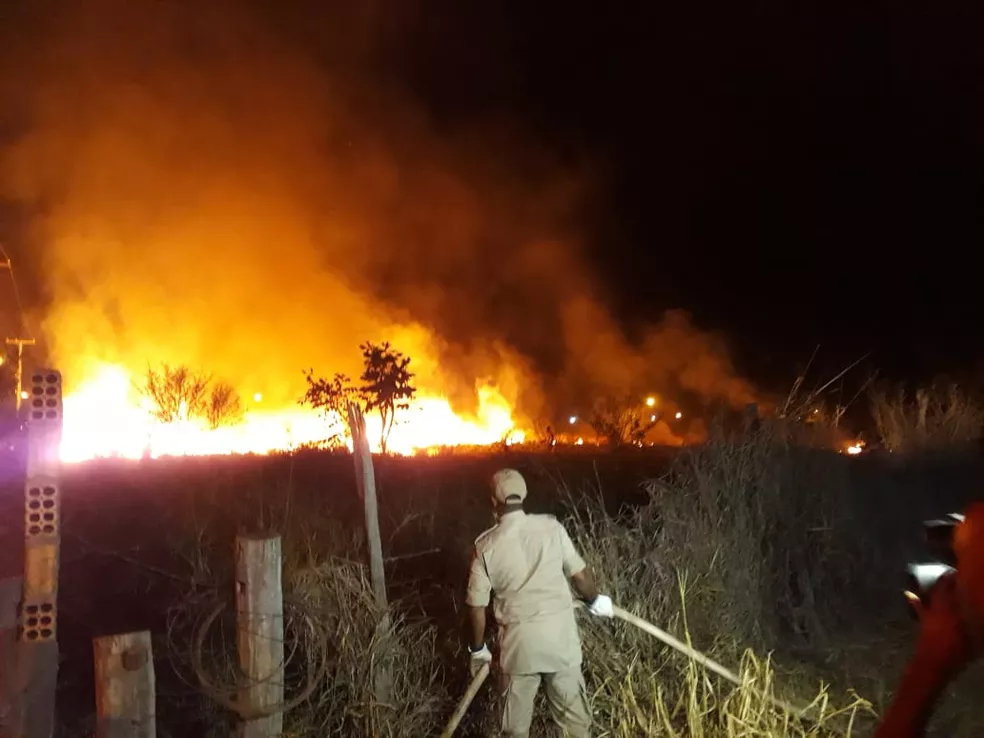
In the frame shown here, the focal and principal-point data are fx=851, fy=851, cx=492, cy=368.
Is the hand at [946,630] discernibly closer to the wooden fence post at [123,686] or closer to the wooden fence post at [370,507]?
the wooden fence post at [123,686]

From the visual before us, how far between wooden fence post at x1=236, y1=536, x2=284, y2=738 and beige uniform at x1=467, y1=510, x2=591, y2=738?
1.09 meters

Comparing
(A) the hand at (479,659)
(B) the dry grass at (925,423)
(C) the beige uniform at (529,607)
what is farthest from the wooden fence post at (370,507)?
(B) the dry grass at (925,423)

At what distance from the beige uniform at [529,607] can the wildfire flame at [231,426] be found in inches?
907

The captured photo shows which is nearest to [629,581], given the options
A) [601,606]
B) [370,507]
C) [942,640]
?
[601,606]

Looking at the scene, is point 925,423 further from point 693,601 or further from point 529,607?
point 529,607

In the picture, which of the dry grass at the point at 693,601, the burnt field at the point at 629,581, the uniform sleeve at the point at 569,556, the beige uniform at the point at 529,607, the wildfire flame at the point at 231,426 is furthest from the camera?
the wildfire flame at the point at 231,426

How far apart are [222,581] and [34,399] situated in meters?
2.49

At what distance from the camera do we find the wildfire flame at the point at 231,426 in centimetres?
2997

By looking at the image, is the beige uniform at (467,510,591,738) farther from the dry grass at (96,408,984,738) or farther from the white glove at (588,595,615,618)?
the dry grass at (96,408,984,738)

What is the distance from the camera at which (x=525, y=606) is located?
15.6ft

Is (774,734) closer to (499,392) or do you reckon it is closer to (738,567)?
(738,567)

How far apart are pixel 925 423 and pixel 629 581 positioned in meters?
9.96

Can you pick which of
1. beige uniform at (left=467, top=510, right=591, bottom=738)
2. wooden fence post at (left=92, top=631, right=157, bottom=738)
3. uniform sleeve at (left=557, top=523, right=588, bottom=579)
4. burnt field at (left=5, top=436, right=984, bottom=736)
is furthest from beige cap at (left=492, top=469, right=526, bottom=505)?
wooden fence post at (left=92, top=631, right=157, bottom=738)

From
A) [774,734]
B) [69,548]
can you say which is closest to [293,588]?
[774,734]
